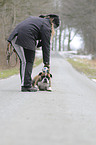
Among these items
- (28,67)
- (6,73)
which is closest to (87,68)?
(6,73)

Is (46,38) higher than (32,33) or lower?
lower

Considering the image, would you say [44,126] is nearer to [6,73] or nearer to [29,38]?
[29,38]

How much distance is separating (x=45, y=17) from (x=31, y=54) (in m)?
1.00

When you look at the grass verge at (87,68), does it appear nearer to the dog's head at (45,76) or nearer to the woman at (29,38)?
the dog's head at (45,76)

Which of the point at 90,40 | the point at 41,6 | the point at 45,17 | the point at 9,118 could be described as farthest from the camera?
the point at 90,40

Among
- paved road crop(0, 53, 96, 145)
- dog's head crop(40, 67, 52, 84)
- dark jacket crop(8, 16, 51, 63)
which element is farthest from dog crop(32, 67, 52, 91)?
paved road crop(0, 53, 96, 145)

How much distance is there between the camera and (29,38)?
237 inches

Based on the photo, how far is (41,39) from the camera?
6.12 meters

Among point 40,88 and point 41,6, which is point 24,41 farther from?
point 41,6

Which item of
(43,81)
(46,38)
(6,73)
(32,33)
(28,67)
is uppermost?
(32,33)

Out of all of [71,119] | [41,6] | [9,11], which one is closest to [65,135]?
[71,119]

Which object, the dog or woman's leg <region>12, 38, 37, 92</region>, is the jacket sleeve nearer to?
woman's leg <region>12, 38, 37, 92</region>

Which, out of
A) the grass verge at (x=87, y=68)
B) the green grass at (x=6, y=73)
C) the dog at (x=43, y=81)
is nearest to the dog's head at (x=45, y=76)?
the dog at (x=43, y=81)

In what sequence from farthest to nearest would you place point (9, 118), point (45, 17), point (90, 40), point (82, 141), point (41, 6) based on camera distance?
point (90, 40)
point (41, 6)
point (45, 17)
point (9, 118)
point (82, 141)
